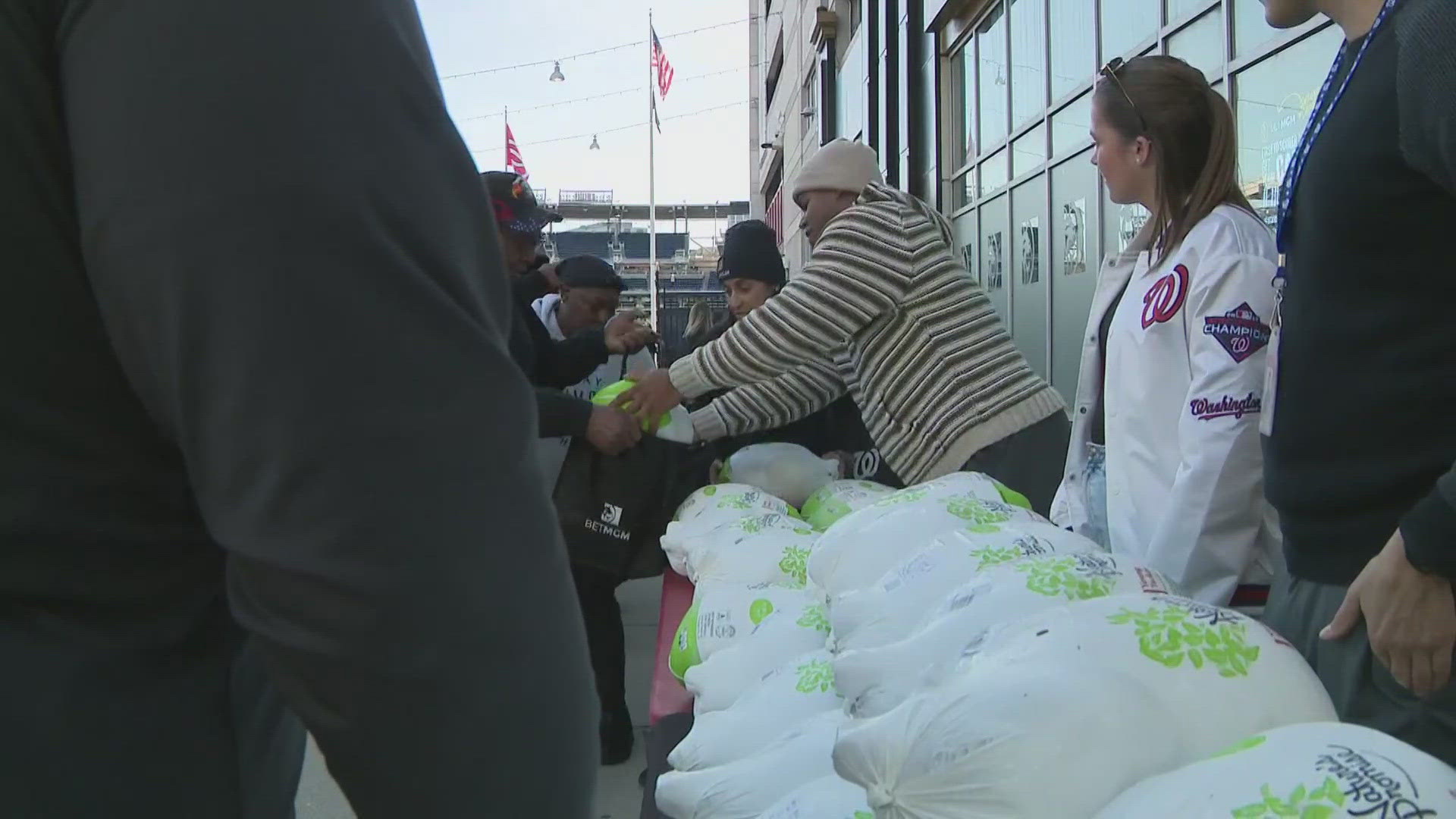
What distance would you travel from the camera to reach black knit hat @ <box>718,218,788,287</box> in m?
3.89

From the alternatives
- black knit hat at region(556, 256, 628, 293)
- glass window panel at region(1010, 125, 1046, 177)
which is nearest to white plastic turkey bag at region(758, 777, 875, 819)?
black knit hat at region(556, 256, 628, 293)

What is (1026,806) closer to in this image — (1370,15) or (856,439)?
(1370,15)

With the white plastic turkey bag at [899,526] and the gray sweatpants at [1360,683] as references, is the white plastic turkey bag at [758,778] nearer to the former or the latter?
the white plastic turkey bag at [899,526]

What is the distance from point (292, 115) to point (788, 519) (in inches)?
107

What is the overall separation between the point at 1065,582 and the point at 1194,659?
1.08 ft

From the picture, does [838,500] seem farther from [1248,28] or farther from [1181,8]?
[1181,8]

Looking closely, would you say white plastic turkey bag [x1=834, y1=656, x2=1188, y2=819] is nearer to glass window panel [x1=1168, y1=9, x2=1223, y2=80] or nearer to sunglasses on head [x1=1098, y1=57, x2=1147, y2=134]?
sunglasses on head [x1=1098, y1=57, x2=1147, y2=134]

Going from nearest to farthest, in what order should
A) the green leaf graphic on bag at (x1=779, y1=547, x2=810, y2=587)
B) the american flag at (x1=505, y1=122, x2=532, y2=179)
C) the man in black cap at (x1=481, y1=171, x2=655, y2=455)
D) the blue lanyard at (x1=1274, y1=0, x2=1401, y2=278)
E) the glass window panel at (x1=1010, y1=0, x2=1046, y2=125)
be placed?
1. the blue lanyard at (x1=1274, y1=0, x2=1401, y2=278)
2. the green leaf graphic on bag at (x1=779, y1=547, x2=810, y2=587)
3. the man in black cap at (x1=481, y1=171, x2=655, y2=455)
4. the glass window panel at (x1=1010, y1=0, x2=1046, y2=125)
5. the american flag at (x1=505, y1=122, x2=532, y2=179)

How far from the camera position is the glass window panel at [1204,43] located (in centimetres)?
479

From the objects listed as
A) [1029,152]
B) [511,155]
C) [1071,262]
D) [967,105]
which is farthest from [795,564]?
[511,155]

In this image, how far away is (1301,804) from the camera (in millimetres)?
945

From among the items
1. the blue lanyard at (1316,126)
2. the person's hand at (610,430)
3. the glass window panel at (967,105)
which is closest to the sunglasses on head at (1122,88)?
the blue lanyard at (1316,126)

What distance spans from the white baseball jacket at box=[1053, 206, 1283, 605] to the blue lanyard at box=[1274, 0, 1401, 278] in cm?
32

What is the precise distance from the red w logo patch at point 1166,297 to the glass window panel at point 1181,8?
3.52 meters
